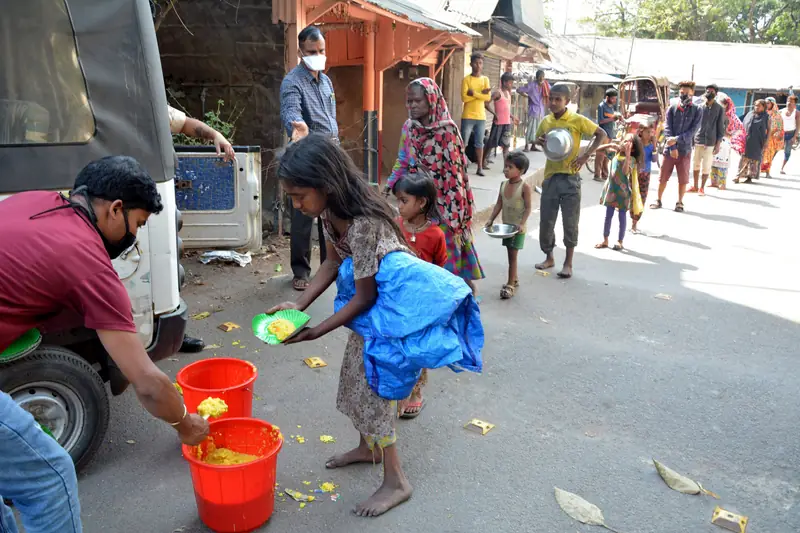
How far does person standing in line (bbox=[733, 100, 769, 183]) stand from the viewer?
14.1m

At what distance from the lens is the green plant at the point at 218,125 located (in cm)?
691

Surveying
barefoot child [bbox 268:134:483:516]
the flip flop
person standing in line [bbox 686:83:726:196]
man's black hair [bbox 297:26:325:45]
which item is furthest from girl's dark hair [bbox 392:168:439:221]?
person standing in line [bbox 686:83:726:196]

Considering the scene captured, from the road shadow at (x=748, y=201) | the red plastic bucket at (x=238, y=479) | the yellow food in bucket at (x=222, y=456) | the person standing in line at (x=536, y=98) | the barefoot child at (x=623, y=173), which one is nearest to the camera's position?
the red plastic bucket at (x=238, y=479)

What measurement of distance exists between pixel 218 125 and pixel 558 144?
3.67 m

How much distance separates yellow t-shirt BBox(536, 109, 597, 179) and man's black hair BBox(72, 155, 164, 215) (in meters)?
4.76

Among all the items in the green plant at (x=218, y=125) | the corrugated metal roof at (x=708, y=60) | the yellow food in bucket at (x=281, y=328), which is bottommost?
the yellow food in bucket at (x=281, y=328)

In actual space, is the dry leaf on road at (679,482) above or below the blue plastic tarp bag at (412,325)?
below

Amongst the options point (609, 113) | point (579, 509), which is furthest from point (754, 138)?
point (579, 509)

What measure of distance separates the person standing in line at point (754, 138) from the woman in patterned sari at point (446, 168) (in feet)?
39.5

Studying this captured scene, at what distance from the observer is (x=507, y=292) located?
6.06 m

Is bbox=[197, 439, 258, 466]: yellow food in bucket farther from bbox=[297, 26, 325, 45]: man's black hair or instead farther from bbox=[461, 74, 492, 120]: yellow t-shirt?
bbox=[461, 74, 492, 120]: yellow t-shirt

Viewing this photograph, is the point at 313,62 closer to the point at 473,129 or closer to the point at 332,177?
the point at 332,177

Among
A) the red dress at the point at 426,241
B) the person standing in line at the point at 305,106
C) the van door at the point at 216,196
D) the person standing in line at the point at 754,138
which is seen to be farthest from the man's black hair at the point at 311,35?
the person standing in line at the point at 754,138

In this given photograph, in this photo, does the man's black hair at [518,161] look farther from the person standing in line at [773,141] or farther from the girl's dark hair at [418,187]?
the person standing in line at [773,141]
